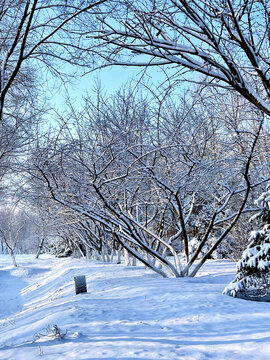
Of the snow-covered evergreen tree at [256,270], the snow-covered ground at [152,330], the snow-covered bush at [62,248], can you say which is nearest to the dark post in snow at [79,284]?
the snow-covered ground at [152,330]

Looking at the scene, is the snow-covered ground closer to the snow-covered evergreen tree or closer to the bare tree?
the snow-covered evergreen tree

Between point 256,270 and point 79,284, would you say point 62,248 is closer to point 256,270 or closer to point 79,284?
point 79,284

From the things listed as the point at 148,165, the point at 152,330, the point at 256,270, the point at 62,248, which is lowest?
the point at 62,248

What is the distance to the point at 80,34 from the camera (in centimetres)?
455

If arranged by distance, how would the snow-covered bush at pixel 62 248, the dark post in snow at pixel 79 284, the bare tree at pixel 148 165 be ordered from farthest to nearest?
the snow-covered bush at pixel 62 248
the bare tree at pixel 148 165
the dark post in snow at pixel 79 284

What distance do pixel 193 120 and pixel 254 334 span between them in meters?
6.37

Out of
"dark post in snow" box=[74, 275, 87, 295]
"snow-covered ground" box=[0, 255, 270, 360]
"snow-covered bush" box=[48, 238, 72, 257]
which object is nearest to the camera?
"snow-covered ground" box=[0, 255, 270, 360]

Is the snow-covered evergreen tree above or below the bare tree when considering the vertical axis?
below

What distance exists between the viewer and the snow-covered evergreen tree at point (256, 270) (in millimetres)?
5449

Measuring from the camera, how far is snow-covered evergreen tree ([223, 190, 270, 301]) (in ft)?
17.9

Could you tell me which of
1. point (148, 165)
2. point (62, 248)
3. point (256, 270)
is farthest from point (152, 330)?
point (62, 248)

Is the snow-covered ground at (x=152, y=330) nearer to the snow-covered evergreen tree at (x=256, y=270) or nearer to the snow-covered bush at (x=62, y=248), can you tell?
the snow-covered evergreen tree at (x=256, y=270)

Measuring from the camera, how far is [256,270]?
18.1 ft

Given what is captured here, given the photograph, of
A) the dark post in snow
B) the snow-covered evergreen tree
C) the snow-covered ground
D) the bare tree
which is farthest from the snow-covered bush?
the snow-covered evergreen tree
